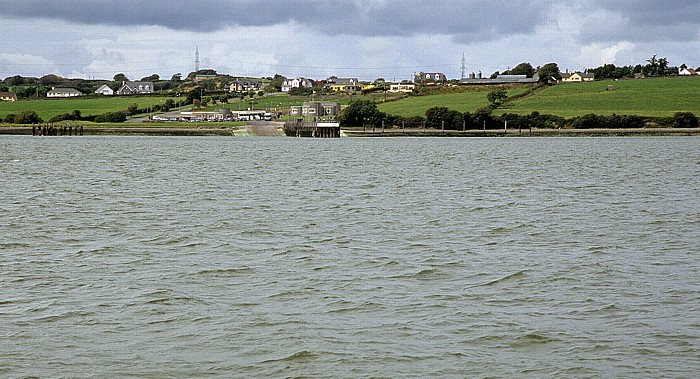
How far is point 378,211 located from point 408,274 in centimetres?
1068

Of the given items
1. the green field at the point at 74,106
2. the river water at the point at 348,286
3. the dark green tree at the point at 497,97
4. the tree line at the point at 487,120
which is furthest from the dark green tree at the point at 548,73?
the river water at the point at 348,286

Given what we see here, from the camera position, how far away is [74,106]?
160875 mm

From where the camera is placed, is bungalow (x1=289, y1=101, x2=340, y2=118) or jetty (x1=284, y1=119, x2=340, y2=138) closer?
jetty (x1=284, y1=119, x2=340, y2=138)

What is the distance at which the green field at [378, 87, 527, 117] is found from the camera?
13791 centimetres

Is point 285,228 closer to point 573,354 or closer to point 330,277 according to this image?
point 330,277

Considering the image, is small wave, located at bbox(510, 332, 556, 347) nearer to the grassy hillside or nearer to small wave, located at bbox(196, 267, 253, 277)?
small wave, located at bbox(196, 267, 253, 277)

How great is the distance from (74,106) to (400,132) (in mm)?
65853

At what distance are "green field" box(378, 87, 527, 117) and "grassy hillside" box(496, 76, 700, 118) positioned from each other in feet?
15.9

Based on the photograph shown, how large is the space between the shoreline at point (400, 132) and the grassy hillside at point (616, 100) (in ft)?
22.6

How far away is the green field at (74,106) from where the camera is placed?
152 meters

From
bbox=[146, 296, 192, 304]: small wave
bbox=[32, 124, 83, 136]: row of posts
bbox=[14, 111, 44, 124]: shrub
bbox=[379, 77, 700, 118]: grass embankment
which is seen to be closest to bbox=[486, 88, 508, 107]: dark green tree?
bbox=[379, 77, 700, 118]: grass embankment

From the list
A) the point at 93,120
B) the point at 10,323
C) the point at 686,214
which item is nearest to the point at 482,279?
the point at 10,323

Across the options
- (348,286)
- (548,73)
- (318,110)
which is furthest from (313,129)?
(348,286)

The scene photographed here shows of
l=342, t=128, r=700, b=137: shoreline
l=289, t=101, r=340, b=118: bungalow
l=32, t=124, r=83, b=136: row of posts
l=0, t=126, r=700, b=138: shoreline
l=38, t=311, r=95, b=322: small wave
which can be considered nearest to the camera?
l=38, t=311, r=95, b=322: small wave
